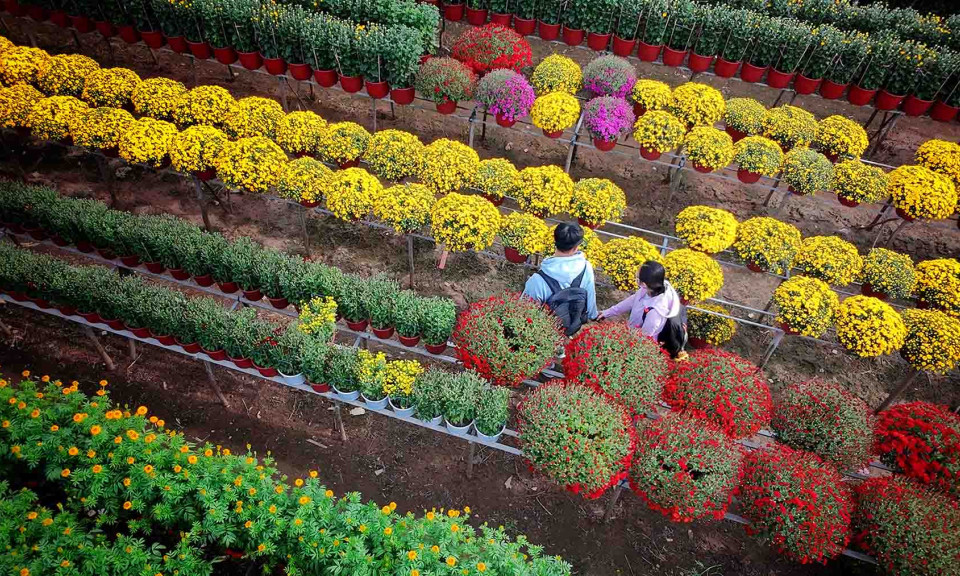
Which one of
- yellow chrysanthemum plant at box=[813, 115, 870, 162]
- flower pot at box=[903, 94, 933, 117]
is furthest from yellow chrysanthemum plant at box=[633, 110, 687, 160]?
flower pot at box=[903, 94, 933, 117]

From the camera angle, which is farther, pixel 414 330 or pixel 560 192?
pixel 560 192

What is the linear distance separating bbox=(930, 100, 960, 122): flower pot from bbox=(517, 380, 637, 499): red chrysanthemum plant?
842 centimetres

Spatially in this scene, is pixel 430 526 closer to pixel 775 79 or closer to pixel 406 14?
pixel 406 14

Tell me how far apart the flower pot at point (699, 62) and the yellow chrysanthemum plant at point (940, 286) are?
482 centimetres

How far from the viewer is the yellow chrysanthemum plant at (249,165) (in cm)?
762

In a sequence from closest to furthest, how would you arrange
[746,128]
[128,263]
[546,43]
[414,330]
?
[414,330] → [128,263] → [746,128] → [546,43]

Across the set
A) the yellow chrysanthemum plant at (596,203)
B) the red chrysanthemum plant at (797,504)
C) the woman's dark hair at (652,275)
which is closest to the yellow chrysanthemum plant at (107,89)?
the yellow chrysanthemum plant at (596,203)

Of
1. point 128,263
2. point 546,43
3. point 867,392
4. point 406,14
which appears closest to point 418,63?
point 406,14

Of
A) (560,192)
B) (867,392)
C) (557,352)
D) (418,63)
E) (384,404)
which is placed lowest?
(867,392)

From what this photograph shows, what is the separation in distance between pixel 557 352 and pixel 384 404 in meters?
1.84

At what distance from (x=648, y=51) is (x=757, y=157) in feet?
11.0

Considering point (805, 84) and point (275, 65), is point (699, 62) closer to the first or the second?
point (805, 84)

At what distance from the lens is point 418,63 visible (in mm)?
9430

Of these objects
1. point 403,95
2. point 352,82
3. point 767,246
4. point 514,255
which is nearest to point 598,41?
point 403,95
